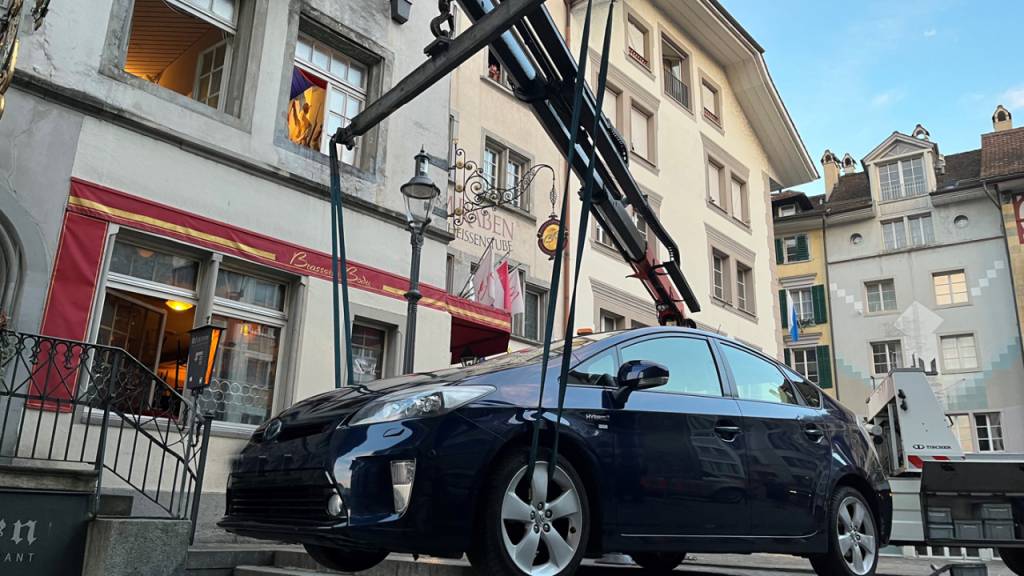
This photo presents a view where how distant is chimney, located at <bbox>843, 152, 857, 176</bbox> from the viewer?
145 ft

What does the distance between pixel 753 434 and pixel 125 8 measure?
27.4ft

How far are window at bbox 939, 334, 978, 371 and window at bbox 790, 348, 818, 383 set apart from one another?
18.0 feet

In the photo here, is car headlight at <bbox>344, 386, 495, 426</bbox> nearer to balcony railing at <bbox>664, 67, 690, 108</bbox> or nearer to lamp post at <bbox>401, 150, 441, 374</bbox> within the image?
lamp post at <bbox>401, 150, 441, 374</bbox>

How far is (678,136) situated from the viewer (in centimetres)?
2422

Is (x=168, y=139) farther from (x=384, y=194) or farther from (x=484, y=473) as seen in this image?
(x=484, y=473)

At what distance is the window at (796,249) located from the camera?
4081cm

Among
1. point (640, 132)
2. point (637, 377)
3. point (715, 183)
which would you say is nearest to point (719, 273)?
point (715, 183)

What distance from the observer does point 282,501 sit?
4223mm

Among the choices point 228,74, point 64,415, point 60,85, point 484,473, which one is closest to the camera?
point 484,473

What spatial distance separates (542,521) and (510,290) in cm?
1120

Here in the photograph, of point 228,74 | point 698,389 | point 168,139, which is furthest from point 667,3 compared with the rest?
point 698,389

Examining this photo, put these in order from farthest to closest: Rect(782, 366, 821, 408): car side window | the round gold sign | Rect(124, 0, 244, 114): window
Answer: the round gold sign
Rect(124, 0, 244, 114): window
Rect(782, 366, 821, 408): car side window

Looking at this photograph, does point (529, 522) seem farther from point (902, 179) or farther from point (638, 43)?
point (902, 179)

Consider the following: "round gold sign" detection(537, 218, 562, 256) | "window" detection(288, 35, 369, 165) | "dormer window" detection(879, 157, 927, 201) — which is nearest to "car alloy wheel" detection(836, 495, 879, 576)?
"window" detection(288, 35, 369, 165)
